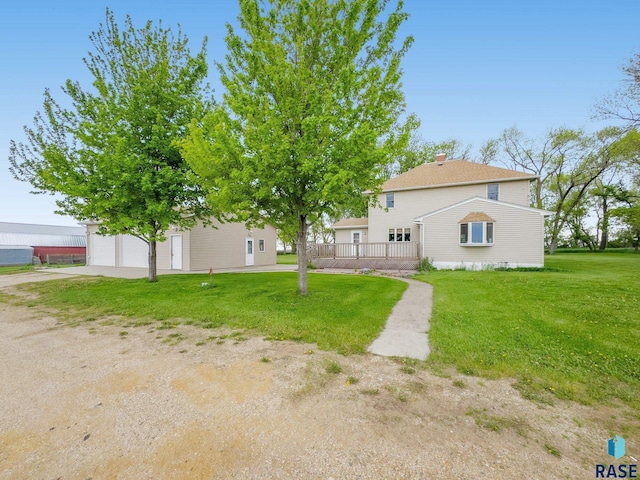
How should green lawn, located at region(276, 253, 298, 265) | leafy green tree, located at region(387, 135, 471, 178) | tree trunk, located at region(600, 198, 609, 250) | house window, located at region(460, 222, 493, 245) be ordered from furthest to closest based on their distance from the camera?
tree trunk, located at region(600, 198, 609, 250) < leafy green tree, located at region(387, 135, 471, 178) < green lawn, located at region(276, 253, 298, 265) < house window, located at region(460, 222, 493, 245)

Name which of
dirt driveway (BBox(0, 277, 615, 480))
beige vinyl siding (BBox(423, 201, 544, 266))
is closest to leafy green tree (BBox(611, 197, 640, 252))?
beige vinyl siding (BBox(423, 201, 544, 266))

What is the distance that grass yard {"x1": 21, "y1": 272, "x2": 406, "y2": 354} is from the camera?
560 centimetres

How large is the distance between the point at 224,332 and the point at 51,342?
10.9 feet

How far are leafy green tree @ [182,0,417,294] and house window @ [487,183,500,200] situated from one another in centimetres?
1435

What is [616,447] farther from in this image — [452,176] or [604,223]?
[604,223]

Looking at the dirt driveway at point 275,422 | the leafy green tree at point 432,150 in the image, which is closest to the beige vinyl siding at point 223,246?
the dirt driveway at point 275,422

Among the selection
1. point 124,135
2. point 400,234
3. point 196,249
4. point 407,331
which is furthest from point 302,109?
point 400,234

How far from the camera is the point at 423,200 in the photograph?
20016 millimetres

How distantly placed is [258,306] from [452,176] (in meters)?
17.9

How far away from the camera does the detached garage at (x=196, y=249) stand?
61.3 ft

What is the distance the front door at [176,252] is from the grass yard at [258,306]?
6.96m

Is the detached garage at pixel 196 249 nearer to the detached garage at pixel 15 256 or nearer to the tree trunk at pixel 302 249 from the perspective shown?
the detached garage at pixel 15 256

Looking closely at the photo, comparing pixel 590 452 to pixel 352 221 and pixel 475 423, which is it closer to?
pixel 475 423

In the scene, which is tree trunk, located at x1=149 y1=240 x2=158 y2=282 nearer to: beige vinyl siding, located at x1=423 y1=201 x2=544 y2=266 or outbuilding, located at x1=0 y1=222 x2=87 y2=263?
beige vinyl siding, located at x1=423 y1=201 x2=544 y2=266
